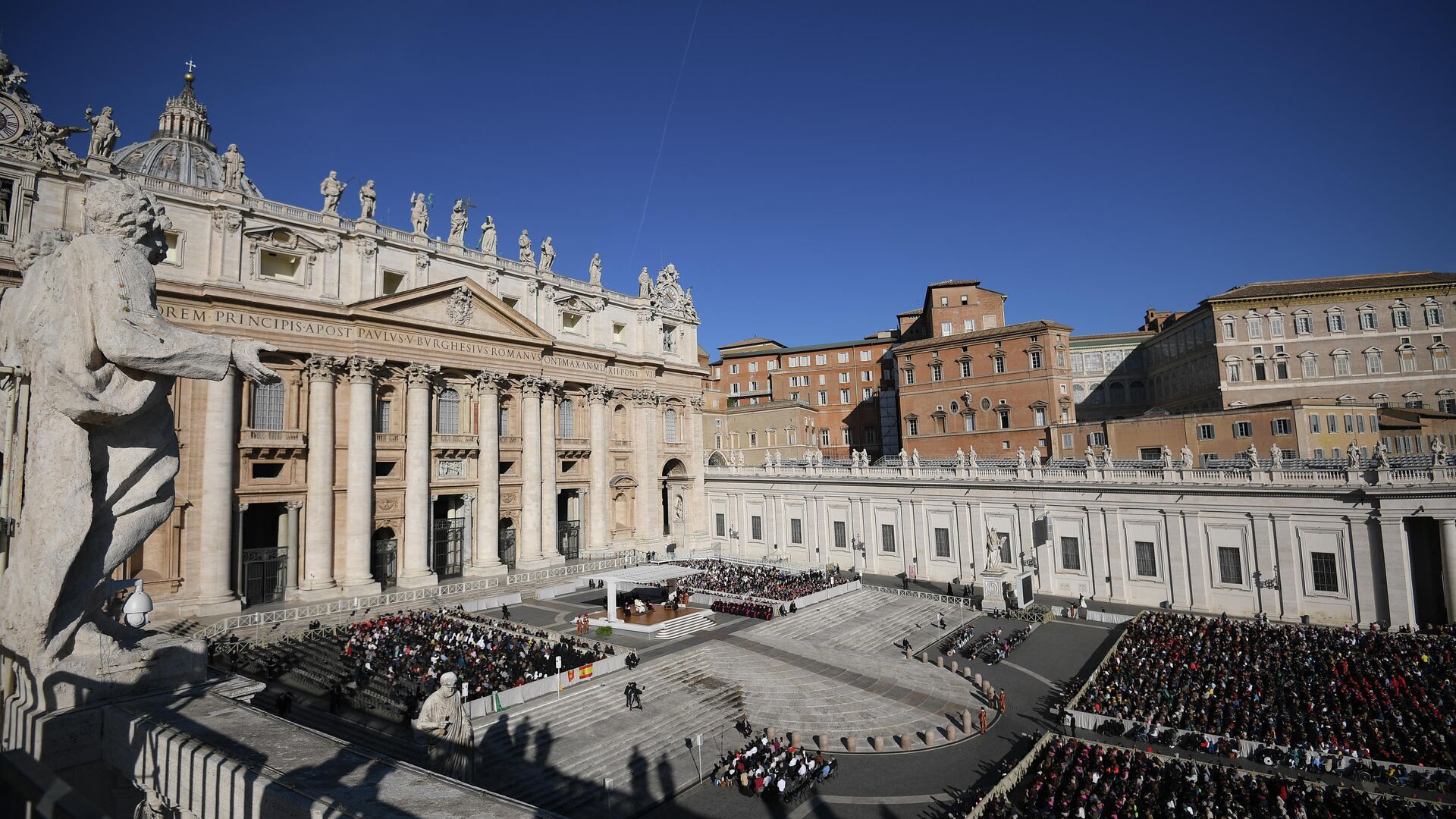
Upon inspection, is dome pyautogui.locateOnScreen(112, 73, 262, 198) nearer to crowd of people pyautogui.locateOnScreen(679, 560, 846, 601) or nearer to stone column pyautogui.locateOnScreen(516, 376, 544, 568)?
stone column pyautogui.locateOnScreen(516, 376, 544, 568)

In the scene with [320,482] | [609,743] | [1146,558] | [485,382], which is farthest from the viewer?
[485,382]

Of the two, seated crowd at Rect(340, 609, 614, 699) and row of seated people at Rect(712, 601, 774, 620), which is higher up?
seated crowd at Rect(340, 609, 614, 699)

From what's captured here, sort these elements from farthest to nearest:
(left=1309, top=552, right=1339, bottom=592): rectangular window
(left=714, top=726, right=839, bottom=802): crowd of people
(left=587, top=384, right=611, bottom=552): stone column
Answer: (left=587, top=384, right=611, bottom=552): stone column → (left=1309, top=552, right=1339, bottom=592): rectangular window → (left=714, top=726, right=839, bottom=802): crowd of people

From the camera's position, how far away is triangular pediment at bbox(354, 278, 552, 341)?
3550 cm

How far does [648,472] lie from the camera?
48750mm

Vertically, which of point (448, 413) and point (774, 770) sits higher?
point (448, 413)

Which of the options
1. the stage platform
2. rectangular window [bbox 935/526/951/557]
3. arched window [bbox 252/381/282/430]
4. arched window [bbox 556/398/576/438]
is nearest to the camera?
the stage platform

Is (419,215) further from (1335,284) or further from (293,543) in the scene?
(1335,284)

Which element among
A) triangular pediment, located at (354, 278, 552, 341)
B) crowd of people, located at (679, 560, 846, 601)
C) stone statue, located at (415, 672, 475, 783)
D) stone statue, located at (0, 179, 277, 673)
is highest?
triangular pediment, located at (354, 278, 552, 341)

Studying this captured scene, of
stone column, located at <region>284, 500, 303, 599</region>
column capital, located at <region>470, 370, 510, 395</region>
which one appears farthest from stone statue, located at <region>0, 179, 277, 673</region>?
column capital, located at <region>470, 370, 510, 395</region>

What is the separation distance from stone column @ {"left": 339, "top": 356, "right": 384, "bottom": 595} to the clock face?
13944 millimetres

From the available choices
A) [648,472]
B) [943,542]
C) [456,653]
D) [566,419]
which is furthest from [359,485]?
[943,542]

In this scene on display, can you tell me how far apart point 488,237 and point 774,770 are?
35257 millimetres

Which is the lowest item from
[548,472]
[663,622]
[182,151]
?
[663,622]
